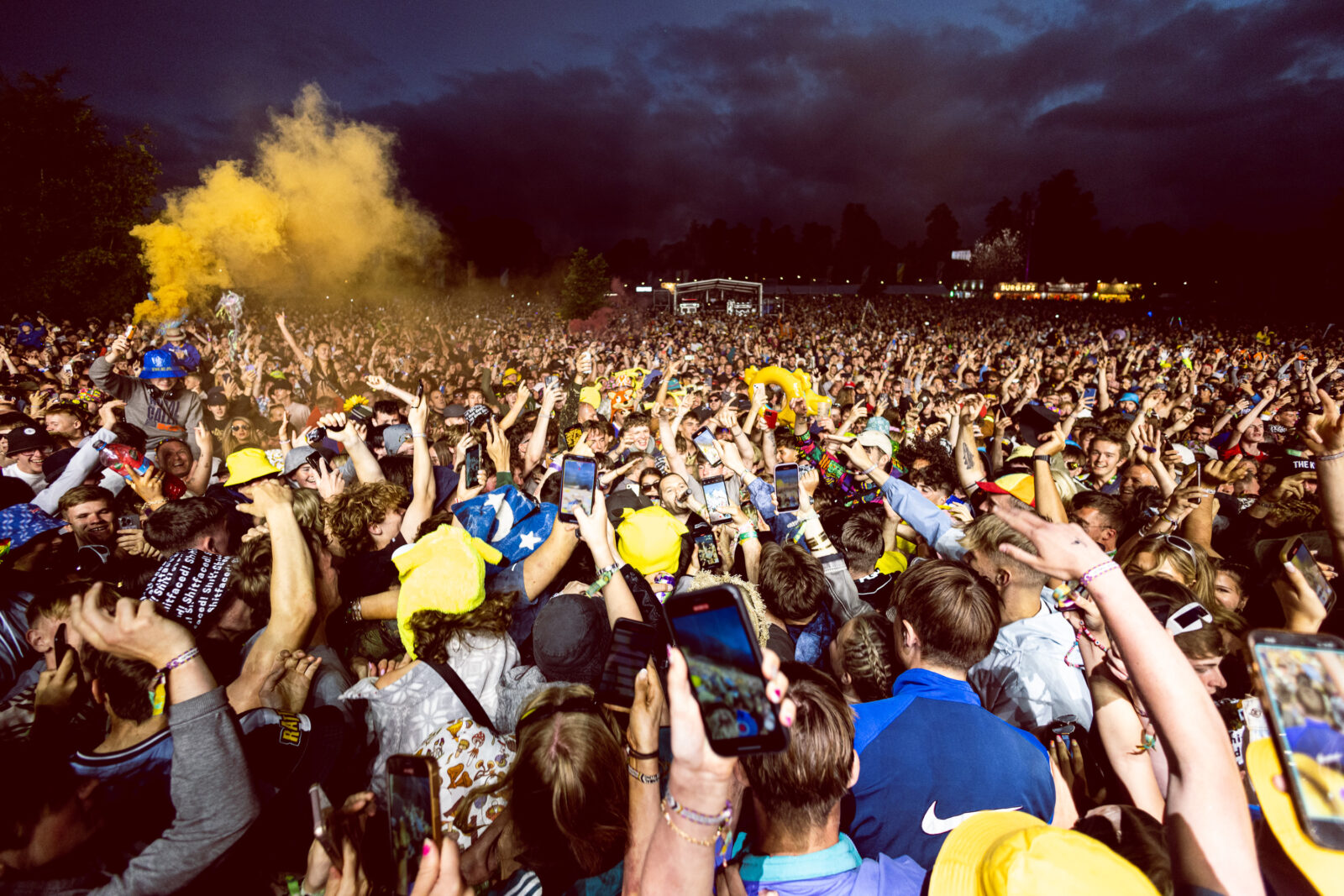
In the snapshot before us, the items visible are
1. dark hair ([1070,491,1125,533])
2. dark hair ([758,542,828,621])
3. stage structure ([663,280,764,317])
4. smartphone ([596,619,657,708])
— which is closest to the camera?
smartphone ([596,619,657,708])

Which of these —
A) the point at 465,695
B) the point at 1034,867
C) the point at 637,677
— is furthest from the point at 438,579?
the point at 1034,867

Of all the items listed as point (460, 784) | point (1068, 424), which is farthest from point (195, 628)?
point (1068, 424)

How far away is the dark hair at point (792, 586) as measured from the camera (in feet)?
9.85

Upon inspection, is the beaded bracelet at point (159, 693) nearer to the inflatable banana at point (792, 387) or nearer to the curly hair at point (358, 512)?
the curly hair at point (358, 512)

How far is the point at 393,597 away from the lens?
3135mm

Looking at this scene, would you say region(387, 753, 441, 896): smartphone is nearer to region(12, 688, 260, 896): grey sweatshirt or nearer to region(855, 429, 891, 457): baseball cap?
region(12, 688, 260, 896): grey sweatshirt

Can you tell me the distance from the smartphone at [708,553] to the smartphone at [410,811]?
283 cm

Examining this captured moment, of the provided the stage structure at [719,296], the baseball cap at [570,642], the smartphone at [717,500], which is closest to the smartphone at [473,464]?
the smartphone at [717,500]

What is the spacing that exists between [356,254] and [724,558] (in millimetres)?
24482

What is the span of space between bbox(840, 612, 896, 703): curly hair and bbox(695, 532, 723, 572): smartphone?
1526 millimetres

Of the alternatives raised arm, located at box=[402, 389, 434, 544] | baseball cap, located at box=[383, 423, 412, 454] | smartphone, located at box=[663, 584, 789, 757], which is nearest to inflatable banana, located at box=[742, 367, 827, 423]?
baseball cap, located at box=[383, 423, 412, 454]

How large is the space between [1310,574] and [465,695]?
3672 mm

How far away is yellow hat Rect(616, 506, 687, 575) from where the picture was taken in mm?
3580

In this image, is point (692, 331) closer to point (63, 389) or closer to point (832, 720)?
point (63, 389)
